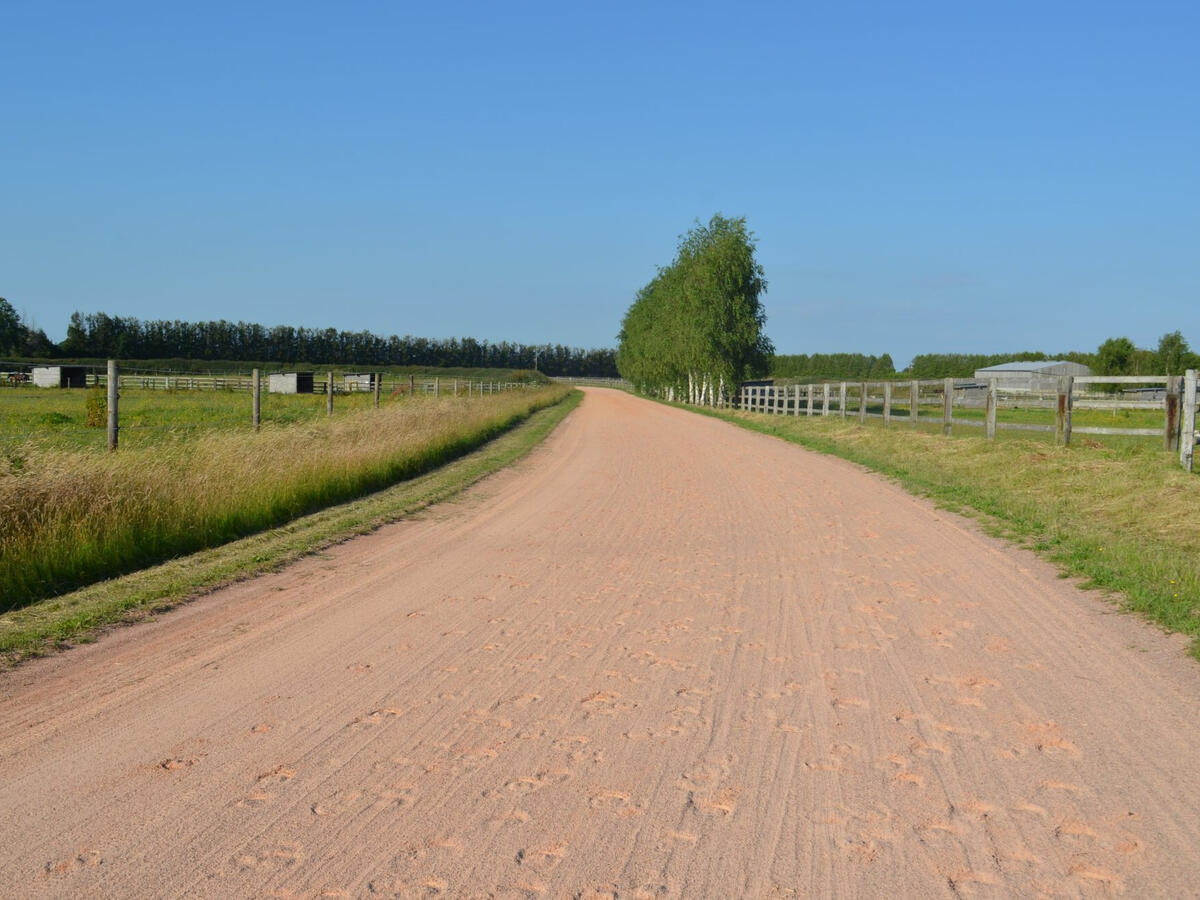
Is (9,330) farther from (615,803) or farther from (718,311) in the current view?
(615,803)

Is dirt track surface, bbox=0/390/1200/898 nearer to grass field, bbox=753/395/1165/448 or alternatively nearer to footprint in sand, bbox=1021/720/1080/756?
footprint in sand, bbox=1021/720/1080/756

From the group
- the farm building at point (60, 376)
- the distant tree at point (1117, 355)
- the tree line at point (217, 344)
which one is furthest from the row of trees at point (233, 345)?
the distant tree at point (1117, 355)

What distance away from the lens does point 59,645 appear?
632cm

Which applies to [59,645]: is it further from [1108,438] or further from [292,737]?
[1108,438]

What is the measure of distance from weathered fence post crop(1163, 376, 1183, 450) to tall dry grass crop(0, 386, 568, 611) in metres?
12.9

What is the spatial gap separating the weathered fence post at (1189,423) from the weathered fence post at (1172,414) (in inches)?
27.8

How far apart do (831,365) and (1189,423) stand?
141965 mm

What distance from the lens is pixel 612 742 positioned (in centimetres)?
461

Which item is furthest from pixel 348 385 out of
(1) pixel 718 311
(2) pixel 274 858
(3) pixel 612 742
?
(2) pixel 274 858

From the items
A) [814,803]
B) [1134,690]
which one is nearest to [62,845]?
[814,803]

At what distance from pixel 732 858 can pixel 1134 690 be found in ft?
10.3

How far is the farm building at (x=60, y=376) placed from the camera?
48.5 metres

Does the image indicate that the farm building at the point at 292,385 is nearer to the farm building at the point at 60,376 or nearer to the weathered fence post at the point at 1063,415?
the farm building at the point at 60,376

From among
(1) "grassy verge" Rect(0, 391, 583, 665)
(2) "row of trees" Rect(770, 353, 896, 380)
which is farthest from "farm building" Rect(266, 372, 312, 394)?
(2) "row of trees" Rect(770, 353, 896, 380)
